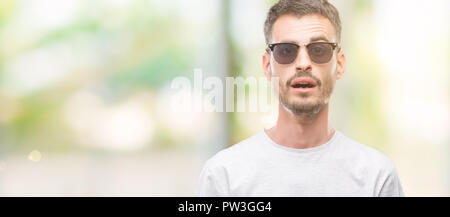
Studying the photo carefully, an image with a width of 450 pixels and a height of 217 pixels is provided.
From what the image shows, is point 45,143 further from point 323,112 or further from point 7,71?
point 323,112

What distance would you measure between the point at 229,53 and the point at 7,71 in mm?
1152

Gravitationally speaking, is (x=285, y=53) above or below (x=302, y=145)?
above

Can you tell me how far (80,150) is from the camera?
7.29 feet

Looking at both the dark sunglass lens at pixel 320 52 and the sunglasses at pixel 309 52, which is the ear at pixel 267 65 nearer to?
the sunglasses at pixel 309 52

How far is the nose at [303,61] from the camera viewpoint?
5.90ft

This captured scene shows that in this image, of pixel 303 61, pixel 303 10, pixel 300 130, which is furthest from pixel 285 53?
pixel 300 130

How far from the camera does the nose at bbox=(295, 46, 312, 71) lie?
1.80 metres

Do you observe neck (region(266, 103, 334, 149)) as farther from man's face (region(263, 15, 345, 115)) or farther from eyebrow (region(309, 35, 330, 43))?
eyebrow (region(309, 35, 330, 43))

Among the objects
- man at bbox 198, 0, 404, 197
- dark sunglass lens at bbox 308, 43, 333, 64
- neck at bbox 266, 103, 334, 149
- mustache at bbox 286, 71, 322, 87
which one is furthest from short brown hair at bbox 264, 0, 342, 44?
neck at bbox 266, 103, 334, 149

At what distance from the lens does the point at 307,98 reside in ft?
5.98

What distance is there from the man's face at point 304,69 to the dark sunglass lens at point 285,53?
16 millimetres

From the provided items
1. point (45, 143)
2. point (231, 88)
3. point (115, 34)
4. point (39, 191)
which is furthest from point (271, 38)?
point (39, 191)

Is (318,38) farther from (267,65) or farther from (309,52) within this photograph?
(267,65)

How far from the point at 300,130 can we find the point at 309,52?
328 millimetres
